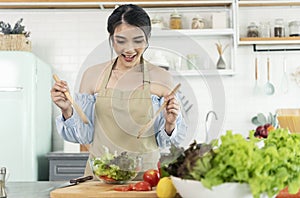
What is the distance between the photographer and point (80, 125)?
8.95 ft

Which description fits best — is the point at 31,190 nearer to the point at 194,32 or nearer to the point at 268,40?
the point at 194,32

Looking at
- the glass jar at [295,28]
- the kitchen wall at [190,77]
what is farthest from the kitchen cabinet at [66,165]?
the glass jar at [295,28]

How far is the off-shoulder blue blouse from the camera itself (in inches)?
103

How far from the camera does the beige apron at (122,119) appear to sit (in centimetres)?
275

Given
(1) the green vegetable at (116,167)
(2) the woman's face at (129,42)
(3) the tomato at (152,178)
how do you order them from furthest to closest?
(2) the woman's face at (129,42) < (1) the green vegetable at (116,167) < (3) the tomato at (152,178)

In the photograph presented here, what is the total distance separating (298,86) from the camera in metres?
4.76

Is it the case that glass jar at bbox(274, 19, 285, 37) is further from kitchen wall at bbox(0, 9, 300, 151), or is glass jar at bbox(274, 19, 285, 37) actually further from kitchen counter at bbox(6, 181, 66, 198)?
kitchen counter at bbox(6, 181, 66, 198)

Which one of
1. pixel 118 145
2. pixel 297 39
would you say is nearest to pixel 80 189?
pixel 118 145

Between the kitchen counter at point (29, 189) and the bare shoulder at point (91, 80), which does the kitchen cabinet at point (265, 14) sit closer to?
the bare shoulder at point (91, 80)

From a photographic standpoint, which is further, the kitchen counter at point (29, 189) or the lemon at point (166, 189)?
the kitchen counter at point (29, 189)

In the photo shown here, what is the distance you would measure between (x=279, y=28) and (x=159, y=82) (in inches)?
86.1

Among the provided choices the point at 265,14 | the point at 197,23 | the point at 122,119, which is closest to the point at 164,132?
the point at 122,119

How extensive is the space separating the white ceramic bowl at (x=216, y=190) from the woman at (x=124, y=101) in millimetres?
921

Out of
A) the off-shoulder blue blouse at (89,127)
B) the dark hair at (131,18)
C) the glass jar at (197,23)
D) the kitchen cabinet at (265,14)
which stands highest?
the kitchen cabinet at (265,14)
